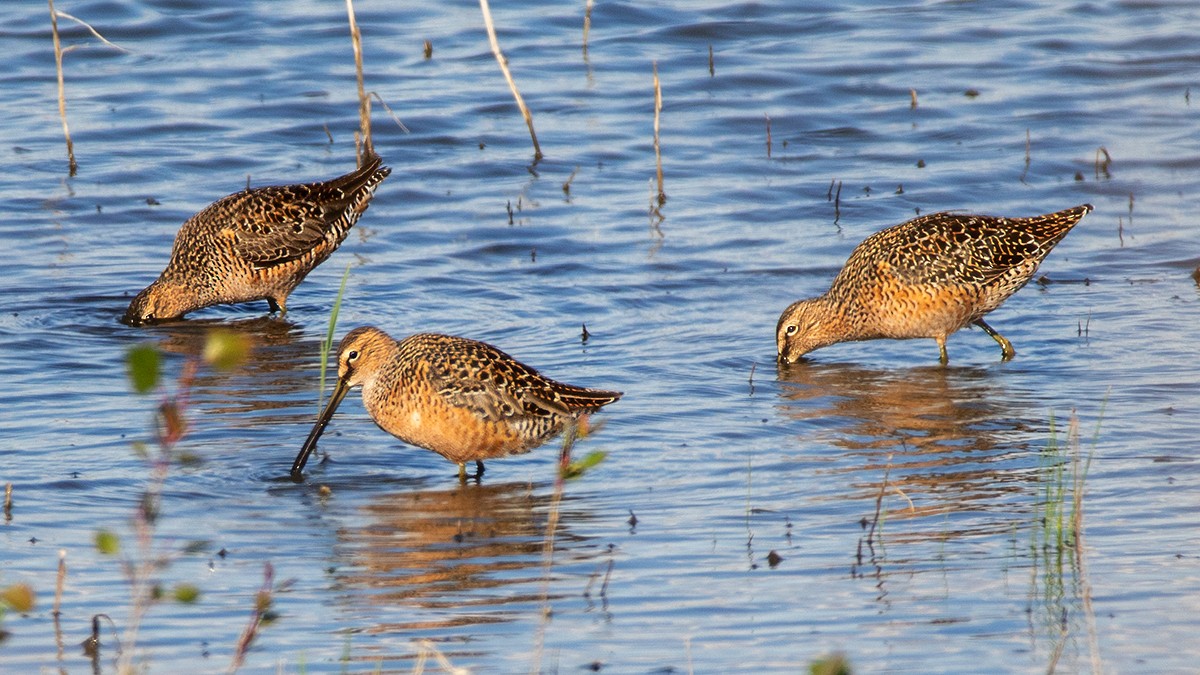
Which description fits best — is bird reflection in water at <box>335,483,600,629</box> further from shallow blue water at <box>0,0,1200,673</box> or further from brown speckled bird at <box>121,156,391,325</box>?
brown speckled bird at <box>121,156,391,325</box>

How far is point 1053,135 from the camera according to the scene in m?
13.1

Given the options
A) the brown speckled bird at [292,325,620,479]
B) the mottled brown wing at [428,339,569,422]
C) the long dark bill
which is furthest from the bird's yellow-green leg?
the long dark bill

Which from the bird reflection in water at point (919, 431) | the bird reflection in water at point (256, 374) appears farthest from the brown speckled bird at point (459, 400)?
the bird reflection in water at point (919, 431)

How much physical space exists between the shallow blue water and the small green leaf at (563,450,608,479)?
127 cm

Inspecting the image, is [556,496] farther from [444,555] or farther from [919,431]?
[919,431]

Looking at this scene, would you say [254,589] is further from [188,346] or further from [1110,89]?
[1110,89]

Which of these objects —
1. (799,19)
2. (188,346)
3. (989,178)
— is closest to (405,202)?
(188,346)

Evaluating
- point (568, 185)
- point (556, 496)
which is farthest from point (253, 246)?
point (556, 496)

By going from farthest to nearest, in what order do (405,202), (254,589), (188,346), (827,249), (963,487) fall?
(405,202) < (827,249) < (188,346) < (963,487) < (254,589)

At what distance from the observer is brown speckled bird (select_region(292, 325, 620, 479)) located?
6.47 meters

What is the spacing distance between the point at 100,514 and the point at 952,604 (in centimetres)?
294

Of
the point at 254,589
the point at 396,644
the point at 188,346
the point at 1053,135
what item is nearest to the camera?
the point at 396,644

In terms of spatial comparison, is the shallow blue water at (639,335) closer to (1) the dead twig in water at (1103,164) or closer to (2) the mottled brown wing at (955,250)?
(1) the dead twig in water at (1103,164)

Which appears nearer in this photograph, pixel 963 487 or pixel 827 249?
pixel 963 487
